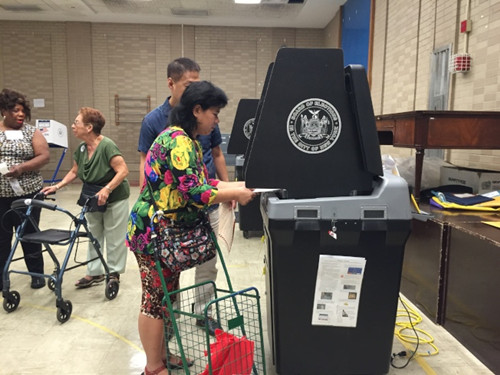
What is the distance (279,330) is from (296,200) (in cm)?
59

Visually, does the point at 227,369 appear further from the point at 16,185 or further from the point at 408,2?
the point at 408,2

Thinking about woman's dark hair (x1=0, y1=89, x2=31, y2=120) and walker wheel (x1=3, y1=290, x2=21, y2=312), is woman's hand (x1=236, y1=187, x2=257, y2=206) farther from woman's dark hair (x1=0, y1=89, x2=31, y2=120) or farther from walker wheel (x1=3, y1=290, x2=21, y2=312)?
woman's dark hair (x1=0, y1=89, x2=31, y2=120)

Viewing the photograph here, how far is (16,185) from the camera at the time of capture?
10.4 ft

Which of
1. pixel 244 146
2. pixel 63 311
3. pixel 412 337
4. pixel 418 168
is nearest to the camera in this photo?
pixel 412 337

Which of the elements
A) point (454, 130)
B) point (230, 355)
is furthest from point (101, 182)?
point (454, 130)

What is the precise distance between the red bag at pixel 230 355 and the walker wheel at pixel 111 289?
166 centimetres

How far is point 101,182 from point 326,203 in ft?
6.75

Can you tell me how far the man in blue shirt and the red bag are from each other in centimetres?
64

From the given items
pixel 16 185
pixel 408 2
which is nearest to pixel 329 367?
pixel 16 185

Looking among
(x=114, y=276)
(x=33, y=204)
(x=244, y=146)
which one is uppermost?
(x=244, y=146)

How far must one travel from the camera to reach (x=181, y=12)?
8.99 m

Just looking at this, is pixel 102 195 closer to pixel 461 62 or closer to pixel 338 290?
pixel 338 290

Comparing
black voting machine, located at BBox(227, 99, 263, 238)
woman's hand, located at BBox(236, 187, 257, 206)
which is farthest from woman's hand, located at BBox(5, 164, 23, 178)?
woman's hand, located at BBox(236, 187, 257, 206)

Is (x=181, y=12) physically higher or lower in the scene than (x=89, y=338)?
higher
